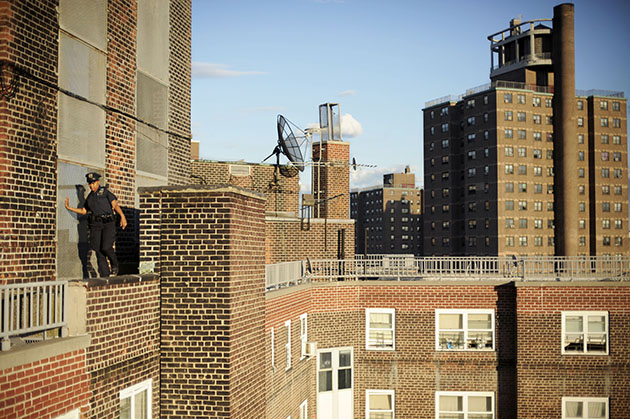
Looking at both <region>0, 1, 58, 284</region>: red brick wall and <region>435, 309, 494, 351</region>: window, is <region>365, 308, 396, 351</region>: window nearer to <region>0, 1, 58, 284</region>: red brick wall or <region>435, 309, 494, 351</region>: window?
<region>435, 309, 494, 351</region>: window

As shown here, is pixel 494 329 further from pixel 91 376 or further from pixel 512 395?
pixel 91 376

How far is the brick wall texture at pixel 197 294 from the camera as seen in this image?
10.7m

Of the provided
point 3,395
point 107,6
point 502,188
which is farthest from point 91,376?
point 502,188

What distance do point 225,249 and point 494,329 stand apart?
1687 cm

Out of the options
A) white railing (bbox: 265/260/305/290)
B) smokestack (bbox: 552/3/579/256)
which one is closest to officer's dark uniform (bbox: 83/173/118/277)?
white railing (bbox: 265/260/305/290)

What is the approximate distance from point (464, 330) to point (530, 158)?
8784 centimetres

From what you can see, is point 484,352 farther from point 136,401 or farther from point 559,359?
point 136,401

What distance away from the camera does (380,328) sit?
2547 centimetres

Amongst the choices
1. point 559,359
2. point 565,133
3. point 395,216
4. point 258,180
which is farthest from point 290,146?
point 395,216

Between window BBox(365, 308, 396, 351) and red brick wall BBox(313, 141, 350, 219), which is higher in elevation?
red brick wall BBox(313, 141, 350, 219)

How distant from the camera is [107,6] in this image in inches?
511

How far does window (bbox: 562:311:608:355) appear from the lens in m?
24.3

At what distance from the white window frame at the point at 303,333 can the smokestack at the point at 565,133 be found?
82884mm

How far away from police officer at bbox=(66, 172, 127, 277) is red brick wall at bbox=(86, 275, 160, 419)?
111cm
